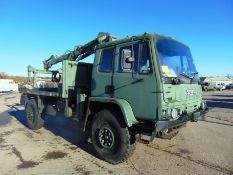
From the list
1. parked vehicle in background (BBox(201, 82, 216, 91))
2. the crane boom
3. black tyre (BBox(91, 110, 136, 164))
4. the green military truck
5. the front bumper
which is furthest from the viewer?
the crane boom

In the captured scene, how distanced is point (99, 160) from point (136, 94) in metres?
1.82

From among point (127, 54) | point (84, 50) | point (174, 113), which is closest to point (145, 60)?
point (127, 54)

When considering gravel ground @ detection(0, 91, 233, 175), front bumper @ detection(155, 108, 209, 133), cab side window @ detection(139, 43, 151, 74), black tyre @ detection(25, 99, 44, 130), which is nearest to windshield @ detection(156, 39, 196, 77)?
cab side window @ detection(139, 43, 151, 74)

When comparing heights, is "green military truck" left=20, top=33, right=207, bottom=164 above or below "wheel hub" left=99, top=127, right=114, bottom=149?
above

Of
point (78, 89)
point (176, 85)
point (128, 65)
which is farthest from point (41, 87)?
point (176, 85)

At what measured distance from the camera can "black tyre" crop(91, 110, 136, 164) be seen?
5672 millimetres

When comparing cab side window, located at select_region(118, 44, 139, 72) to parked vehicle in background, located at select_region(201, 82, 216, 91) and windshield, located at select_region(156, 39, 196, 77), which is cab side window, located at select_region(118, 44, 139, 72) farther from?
parked vehicle in background, located at select_region(201, 82, 216, 91)

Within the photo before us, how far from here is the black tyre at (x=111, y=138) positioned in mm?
5672

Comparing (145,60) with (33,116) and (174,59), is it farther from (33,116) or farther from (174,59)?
(33,116)

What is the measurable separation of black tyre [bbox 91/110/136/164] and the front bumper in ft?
2.76

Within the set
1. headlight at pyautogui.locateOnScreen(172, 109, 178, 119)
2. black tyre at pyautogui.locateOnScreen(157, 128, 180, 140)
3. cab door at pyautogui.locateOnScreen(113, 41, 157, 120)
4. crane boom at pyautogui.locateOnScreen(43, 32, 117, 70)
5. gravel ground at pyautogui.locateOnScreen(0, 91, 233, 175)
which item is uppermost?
crane boom at pyautogui.locateOnScreen(43, 32, 117, 70)

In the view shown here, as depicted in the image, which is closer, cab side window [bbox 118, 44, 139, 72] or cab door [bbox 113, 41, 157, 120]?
cab door [bbox 113, 41, 157, 120]

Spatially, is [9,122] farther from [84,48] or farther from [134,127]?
[134,127]

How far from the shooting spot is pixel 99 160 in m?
6.17
